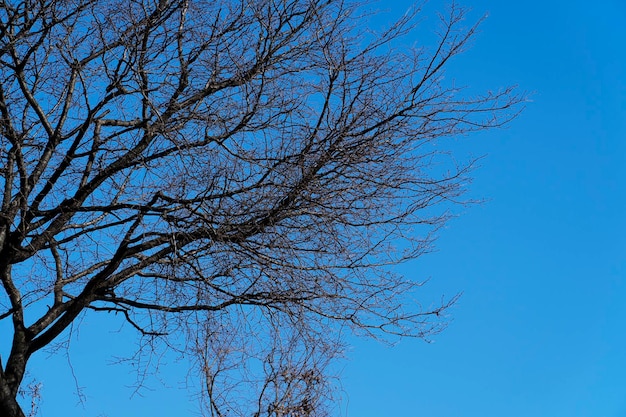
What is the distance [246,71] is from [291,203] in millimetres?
1258

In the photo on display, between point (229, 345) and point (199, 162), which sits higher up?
point (199, 162)

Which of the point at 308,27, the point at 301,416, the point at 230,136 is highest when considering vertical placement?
the point at 308,27

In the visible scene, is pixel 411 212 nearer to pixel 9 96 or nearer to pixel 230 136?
pixel 230 136

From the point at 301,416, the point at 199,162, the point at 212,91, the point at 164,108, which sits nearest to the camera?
the point at 199,162

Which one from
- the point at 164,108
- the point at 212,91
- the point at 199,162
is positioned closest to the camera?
the point at 199,162

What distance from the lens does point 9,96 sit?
6.75 meters

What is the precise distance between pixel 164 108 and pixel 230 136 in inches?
24.8

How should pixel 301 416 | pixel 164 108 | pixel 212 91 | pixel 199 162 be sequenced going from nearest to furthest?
pixel 199 162 < pixel 164 108 < pixel 212 91 < pixel 301 416

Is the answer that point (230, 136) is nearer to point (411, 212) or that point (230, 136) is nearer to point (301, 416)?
point (411, 212)

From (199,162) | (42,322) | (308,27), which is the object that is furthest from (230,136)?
(42,322)

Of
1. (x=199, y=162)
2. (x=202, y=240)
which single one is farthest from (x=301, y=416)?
(x=199, y=162)

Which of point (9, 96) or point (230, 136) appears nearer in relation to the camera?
point (230, 136)

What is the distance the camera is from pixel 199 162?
19.3ft

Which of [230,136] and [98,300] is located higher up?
[230,136]
